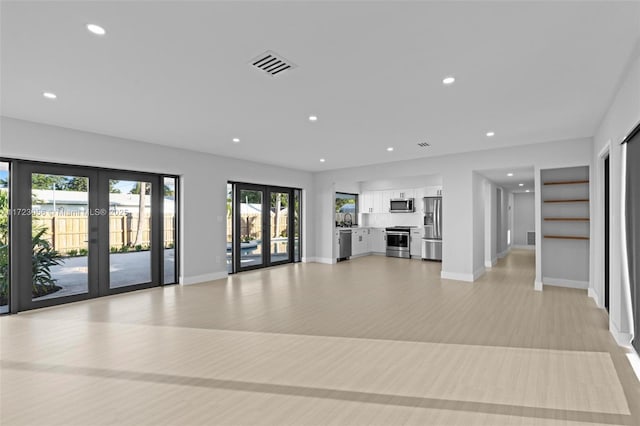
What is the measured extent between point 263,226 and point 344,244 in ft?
8.97

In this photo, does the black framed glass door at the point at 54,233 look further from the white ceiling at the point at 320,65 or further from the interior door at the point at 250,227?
the interior door at the point at 250,227

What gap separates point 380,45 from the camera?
2318mm

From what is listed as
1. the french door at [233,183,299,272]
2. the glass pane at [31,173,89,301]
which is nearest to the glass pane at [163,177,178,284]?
the glass pane at [31,173,89,301]

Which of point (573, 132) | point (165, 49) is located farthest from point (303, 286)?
point (573, 132)

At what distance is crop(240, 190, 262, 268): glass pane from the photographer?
719 cm

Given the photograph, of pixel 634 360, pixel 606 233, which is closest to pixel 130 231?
pixel 634 360

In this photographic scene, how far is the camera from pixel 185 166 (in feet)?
19.3

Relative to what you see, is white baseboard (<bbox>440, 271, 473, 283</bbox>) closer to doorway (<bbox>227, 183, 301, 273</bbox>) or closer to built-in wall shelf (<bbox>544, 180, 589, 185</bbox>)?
built-in wall shelf (<bbox>544, 180, 589, 185</bbox>)

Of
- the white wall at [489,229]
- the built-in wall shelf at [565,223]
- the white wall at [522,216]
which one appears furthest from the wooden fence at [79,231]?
the white wall at [522,216]

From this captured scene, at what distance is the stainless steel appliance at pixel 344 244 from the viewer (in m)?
9.05

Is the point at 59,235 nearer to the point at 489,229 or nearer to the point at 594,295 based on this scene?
the point at 594,295

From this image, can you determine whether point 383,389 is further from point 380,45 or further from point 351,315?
point 380,45

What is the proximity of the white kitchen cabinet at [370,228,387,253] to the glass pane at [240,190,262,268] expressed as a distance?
4468mm

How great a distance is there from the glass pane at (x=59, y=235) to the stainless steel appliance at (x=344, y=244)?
604cm
